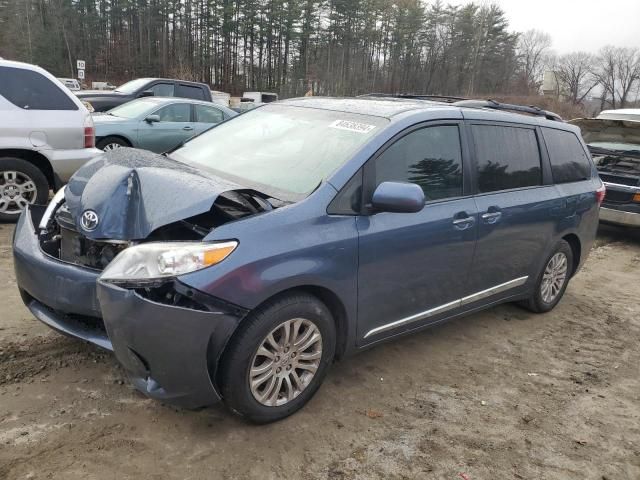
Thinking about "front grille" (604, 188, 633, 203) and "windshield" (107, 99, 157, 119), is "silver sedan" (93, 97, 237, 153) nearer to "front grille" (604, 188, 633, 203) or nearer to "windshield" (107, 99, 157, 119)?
"windshield" (107, 99, 157, 119)

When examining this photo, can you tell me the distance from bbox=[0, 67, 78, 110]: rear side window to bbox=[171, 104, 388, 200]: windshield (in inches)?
118

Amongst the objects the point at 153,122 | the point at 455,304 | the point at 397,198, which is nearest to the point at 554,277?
the point at 455,304

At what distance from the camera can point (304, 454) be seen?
259cm

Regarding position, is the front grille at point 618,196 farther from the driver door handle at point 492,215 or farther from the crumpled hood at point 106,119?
the crumpled hood at point 106,119

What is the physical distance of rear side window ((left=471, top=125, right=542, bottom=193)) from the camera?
372 centimetres

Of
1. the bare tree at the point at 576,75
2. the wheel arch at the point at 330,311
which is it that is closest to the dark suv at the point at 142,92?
the wheel arch at the point at 330,311

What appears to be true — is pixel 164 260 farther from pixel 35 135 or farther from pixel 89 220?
pixel 35 135

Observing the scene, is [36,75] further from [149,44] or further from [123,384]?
[149,44]

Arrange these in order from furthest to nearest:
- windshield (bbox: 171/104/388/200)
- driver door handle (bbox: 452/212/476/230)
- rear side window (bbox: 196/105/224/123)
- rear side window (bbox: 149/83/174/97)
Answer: rear side window (bbox: 149/83/174/97)
rear side window (bbox: 196/105/224/123)
driver door handle (bbox: 452/212/476/230)
windshield (bbox: 171/104/388/200)

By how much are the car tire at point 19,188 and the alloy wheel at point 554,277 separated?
5.44m

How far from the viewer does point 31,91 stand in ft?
19.2

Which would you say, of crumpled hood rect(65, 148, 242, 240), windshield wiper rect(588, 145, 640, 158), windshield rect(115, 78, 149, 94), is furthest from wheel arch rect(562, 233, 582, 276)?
windshield rect(115, 78, 149, 94)

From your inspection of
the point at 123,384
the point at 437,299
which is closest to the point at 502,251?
the point at 437,299

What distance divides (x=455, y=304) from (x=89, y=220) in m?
2.43
